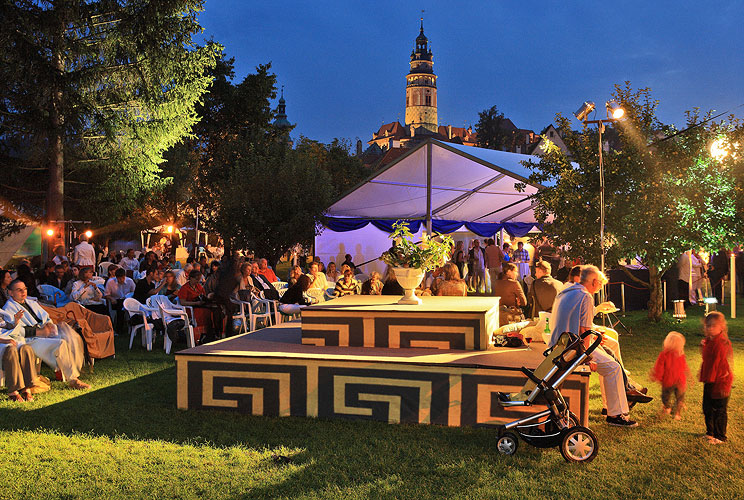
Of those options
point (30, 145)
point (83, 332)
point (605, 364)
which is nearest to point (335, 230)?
point (30, 145)

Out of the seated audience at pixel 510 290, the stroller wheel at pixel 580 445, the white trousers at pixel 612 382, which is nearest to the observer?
the stroller wheel at pixel 580 445

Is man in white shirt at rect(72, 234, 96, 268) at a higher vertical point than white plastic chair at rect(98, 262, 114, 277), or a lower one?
higher

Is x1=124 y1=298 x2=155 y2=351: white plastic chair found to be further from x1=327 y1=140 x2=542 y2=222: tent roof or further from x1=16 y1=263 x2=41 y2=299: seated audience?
x1=327 y1=140 x2=542 y2=222: tent roof

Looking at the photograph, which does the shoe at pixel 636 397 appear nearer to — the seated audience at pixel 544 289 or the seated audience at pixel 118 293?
the seated audience at pixel 544 289

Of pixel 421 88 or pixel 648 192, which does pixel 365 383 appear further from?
pixel 421 88

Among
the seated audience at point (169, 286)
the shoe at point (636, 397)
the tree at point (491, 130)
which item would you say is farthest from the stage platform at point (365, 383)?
the tree at point (491, 130)

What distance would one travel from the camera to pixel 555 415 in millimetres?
4613

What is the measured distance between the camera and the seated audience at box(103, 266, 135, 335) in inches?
424

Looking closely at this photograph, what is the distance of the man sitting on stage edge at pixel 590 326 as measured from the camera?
507cm

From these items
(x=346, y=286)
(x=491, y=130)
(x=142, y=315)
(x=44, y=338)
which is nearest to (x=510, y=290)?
(x=346, y=286)

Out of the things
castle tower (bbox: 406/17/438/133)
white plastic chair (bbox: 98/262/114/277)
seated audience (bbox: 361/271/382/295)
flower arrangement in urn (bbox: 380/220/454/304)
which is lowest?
seated audience (bbox: 361/271/382/295)

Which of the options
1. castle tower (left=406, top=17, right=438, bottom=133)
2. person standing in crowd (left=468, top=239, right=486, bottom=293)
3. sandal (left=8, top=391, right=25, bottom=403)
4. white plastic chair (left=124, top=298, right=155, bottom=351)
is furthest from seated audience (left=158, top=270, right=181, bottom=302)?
castle tower (left=406, top=17, right=438, bottom=133)

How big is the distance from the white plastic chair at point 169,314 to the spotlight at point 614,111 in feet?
22.2

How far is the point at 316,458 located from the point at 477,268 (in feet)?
47.6
